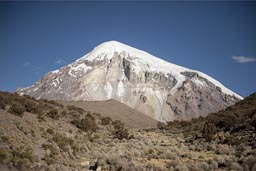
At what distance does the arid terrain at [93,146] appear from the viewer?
19281 millimetres

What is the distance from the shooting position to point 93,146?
96.6 ft

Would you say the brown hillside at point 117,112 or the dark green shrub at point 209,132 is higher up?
the brown hillside at point 117,112

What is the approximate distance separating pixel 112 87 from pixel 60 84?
28.9 meters

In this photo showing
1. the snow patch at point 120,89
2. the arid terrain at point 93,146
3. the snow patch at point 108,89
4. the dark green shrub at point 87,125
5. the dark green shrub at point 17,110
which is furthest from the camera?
the snow patch at point 120,89

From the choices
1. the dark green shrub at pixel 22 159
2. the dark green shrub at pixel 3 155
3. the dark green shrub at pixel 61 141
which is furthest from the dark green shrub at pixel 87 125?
the dark green shrub at pixel 3 155

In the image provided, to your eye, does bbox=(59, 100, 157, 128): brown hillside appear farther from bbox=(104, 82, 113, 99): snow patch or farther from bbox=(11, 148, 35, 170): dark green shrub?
bbox=(104, 82, 113, 99): snow patch

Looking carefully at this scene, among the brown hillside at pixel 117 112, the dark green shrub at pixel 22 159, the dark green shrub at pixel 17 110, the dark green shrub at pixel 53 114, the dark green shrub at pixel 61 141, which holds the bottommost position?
the dark green shrub at pixel 22 159

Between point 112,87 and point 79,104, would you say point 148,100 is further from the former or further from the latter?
point 79,104

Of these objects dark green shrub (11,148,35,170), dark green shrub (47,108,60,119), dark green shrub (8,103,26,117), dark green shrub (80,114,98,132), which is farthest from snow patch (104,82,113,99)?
dark green shrub (11,148,35,170)

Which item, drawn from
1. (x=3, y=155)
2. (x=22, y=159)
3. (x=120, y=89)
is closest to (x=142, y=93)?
(x=120, y=89)

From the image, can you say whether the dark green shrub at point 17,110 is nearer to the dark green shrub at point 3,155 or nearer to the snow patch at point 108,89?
the dark green shrub at point 3,155

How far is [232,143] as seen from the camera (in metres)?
27.7

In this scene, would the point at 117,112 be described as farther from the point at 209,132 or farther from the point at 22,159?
the point at 22,159

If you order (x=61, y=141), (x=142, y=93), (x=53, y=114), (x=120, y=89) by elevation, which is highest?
(x=120, y=89)
